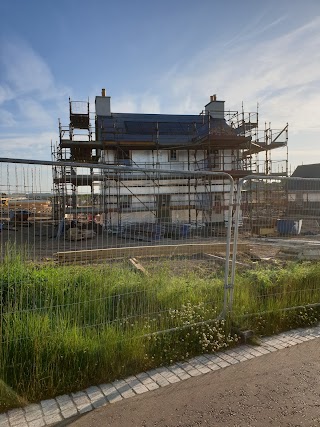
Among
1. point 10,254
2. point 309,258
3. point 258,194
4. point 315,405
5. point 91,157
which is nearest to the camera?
point 315,405

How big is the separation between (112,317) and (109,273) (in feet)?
1.90

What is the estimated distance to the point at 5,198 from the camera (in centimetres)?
306

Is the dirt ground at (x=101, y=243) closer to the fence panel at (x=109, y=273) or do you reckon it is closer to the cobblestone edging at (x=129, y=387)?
the fence panel at (x=109, y=273)

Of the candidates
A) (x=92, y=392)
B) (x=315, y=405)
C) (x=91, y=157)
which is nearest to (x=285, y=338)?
(x=315, y=405)

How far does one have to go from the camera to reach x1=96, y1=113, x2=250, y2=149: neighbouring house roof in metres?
22.2

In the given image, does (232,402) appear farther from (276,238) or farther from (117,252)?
(276,238)

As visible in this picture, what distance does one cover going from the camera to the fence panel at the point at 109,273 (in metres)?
3.35

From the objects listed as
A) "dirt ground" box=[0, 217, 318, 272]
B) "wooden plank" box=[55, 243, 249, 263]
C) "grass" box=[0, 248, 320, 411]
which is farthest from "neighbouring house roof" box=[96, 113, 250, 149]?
"wooden plank" box=[55, 243, 249, 263]

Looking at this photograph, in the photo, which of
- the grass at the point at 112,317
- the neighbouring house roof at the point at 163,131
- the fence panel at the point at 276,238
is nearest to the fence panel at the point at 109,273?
the grass at the point at 112,317

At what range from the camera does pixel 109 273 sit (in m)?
4.34

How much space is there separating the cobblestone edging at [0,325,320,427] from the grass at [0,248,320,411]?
11cm

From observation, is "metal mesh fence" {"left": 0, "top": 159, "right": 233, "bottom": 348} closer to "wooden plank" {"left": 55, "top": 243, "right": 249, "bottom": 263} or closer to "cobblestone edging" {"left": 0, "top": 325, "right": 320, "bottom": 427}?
"wooden plank" {"left": 55, "top": 243, "right": 249, "bottom": 263}

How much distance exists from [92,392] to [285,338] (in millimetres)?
2733

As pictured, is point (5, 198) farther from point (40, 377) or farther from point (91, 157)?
point (91, 157)
